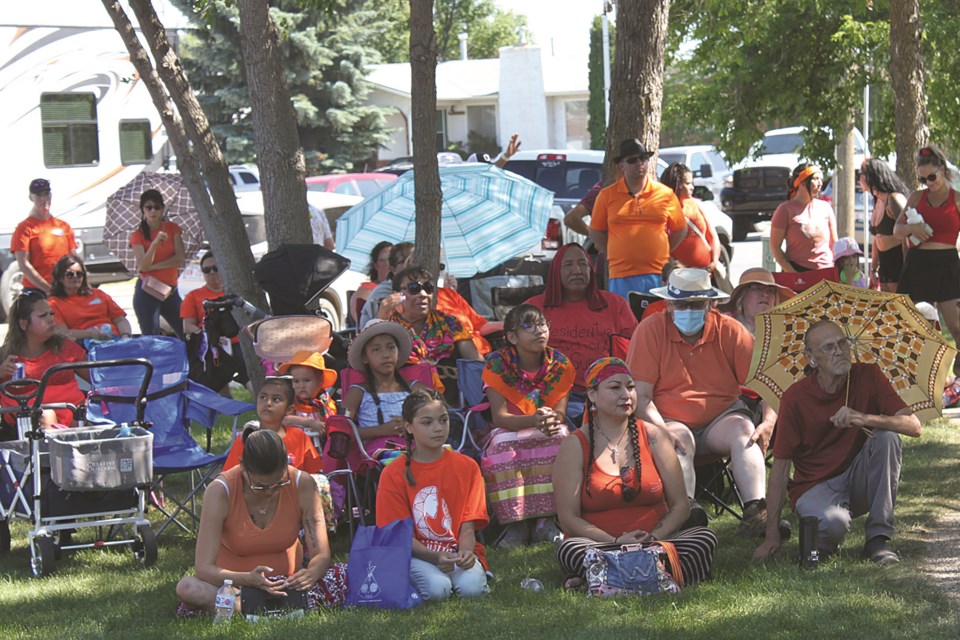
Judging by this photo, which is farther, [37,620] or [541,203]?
[541,203]

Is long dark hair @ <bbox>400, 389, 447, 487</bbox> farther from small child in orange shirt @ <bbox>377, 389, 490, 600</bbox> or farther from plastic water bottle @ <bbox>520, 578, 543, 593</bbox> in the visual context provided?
plastic water bottle @ <bbox>520, 578, 543, 593</bbox>

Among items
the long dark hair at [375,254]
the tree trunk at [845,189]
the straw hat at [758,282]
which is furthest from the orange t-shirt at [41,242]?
the tree trunk at [845,189]

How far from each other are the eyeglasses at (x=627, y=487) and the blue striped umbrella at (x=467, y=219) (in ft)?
11.9

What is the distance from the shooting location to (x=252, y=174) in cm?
2780

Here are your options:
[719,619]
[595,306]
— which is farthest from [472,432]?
[719,619]

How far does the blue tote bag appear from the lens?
5.68 m

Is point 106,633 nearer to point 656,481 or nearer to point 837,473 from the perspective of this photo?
point 656,481

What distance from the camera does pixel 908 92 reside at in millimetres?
12414

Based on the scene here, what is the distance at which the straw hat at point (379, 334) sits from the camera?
279 inches

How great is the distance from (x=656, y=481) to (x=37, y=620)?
281cm

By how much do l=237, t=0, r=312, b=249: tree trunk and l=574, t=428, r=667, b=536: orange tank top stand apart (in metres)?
3.37

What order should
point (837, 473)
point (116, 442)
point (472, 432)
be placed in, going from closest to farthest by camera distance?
point (837, 473) → point (116, 442) → point (472, 432)

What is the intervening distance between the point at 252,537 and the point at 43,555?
57.6 inches

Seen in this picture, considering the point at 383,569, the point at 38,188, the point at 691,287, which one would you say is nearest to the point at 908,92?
the point at 691,287
